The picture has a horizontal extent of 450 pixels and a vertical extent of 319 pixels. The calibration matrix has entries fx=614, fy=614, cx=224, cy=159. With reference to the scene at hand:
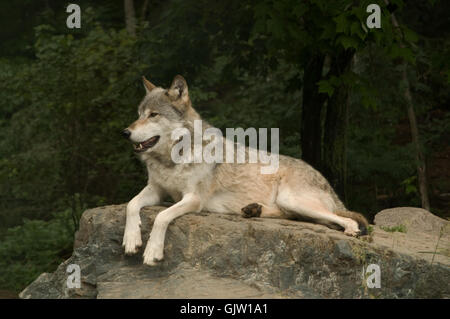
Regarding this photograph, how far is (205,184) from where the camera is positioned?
20.6 ft

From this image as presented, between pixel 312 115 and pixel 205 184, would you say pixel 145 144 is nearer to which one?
pixel 205 184

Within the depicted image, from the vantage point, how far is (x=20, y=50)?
651 inches

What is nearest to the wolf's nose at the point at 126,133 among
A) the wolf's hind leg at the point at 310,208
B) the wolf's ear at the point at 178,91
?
the wolf's ear at the point at 178,91

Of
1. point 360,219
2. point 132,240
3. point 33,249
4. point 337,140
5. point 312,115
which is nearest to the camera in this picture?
point 132,240

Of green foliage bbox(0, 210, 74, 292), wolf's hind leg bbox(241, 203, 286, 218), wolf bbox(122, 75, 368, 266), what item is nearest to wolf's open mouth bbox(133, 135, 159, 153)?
wolf bbox(122, 75, 368, 266)

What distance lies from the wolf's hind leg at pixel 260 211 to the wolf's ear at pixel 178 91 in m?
1.29

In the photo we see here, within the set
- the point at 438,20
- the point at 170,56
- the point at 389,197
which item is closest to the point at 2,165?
the point at 170,56

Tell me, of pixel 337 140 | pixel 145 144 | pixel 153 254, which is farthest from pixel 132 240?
pixel 337 140

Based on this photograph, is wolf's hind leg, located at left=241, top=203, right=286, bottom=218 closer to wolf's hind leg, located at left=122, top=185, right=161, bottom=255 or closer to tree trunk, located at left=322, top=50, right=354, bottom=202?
wolf's hind leg, located at left=122, top=185, right=161, bottom=255

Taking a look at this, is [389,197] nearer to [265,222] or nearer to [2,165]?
[265,222]

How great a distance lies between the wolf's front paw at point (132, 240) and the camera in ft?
18.9

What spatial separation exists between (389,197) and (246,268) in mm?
7028

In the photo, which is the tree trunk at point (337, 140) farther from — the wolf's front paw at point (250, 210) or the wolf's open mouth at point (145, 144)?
the wolf's open mouth at point (145, 144)

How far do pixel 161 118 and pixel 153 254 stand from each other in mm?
1384
